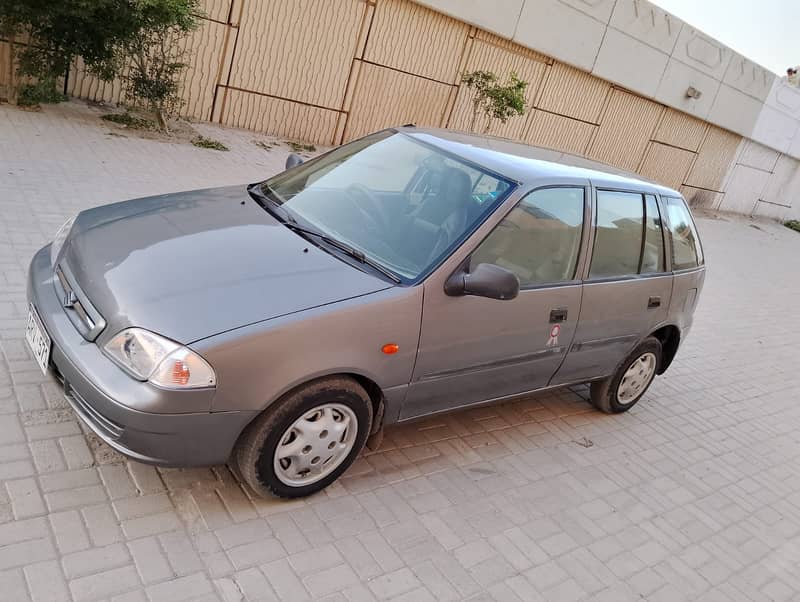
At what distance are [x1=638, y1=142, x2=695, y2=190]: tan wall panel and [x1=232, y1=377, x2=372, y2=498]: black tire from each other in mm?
18189

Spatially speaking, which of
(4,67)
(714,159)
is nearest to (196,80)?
(4,67)

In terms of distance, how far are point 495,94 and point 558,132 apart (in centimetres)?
428

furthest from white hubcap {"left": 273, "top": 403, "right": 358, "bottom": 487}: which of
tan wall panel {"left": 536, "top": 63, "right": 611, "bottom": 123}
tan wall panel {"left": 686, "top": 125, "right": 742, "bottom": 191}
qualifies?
tan wall panel {"left": 686, "top": 125, "right": 742, "bottom": 191}

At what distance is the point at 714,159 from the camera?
22172mm

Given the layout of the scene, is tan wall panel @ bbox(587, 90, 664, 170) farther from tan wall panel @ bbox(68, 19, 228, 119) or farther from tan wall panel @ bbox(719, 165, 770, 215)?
tan wall panel @ bbox(68, 19, 228, 119)

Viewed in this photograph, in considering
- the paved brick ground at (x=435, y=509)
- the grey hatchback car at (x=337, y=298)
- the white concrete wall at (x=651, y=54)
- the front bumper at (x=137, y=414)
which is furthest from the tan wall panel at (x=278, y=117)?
the front bumper at (x=137, y=414)

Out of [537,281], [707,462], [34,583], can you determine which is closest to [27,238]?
[34,583]

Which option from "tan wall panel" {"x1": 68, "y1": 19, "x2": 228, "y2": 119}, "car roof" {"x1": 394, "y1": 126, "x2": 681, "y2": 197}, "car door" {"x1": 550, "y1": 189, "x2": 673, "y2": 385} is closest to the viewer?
"car roof" {"x1": 394, "y1": 126, "x2": 681, "y2": 197}

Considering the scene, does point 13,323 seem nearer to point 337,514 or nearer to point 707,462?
point 337,514

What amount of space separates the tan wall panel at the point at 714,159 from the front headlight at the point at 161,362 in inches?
857

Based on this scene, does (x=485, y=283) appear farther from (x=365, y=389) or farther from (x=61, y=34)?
(x=61, y=34)

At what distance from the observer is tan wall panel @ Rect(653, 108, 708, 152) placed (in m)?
19.5

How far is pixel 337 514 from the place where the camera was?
3355 mm

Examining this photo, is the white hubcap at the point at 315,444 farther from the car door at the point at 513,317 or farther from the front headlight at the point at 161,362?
the front headlight at the point at 161,362
